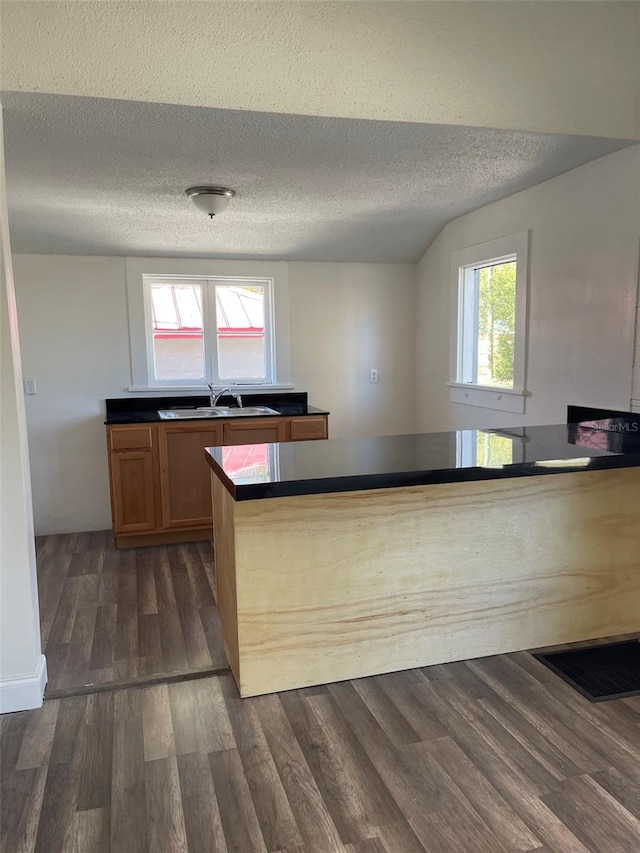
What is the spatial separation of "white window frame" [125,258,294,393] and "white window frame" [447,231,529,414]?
1261 mm

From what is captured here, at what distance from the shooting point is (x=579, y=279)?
276 centimetres

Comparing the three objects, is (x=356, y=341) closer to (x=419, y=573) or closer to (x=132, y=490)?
(x=132, y=490)

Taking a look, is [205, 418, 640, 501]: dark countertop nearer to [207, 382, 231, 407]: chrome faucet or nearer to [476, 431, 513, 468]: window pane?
[476, 431, 513, 468]: window pane

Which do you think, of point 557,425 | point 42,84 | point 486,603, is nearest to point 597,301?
point 557,425

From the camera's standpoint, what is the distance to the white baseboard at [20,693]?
2.06 metres

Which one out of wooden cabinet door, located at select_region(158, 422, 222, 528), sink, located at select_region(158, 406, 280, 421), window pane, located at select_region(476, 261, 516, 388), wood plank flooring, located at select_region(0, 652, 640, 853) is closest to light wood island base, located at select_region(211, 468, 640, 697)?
wood plank flooring, located at select_region(0, 652, 640, 853)

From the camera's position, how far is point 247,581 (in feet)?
6.73

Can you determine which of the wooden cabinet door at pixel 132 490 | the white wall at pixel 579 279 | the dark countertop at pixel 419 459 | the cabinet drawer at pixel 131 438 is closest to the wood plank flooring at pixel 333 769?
the dark countertop at pixel 419 459

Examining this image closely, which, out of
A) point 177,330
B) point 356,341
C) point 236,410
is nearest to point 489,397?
point 356,341

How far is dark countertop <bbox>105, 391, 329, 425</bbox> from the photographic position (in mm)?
3992

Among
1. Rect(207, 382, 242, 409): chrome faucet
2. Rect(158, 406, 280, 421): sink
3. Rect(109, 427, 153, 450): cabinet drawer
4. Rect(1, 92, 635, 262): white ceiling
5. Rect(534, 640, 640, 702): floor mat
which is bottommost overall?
Rect(534, 640, 640, 702): floor mat

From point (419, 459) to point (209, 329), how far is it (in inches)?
104

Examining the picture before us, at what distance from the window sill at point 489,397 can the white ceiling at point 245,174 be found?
1074mm

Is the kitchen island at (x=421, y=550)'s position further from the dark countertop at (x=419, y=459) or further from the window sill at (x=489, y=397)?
the window sill at (x=489, y=397)
